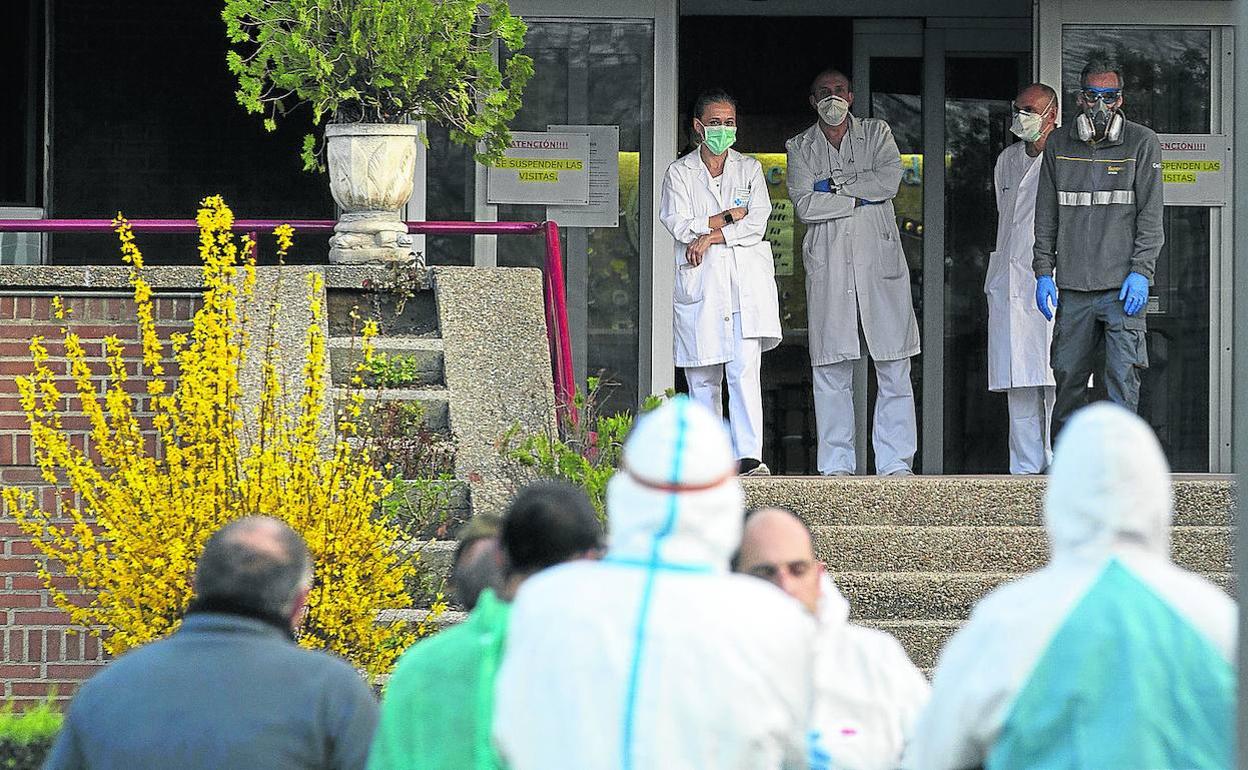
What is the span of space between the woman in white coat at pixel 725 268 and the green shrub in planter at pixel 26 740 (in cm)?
475

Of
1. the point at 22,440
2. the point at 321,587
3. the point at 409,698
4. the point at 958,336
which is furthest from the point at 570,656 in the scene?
the point at 958,336

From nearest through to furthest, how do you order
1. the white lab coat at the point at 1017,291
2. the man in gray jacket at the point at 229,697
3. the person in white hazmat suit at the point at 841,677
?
Answer: the man in gray jacket at the point at 229,697 → the person in white hazmat suit at the point at 841,677 → the white lab coat at the point at 1017,291

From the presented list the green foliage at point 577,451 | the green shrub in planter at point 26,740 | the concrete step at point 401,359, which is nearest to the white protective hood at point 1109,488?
the green shrub in planter at point 26,740

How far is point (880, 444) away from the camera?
421 inches

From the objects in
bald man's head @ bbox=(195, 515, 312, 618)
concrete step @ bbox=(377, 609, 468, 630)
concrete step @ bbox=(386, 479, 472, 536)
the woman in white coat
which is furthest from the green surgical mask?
bald man's head @ bbox=(195, 515, 312, 618)

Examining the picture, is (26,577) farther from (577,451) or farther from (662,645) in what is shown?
(662,645)

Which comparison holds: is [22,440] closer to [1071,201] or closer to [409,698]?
[409,698]

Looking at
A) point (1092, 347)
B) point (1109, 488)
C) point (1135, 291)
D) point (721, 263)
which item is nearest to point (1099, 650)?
point (1109, 488)

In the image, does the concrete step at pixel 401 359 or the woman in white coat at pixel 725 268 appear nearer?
the concrete step at pixel 401 359

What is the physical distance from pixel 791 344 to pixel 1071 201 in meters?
3.82

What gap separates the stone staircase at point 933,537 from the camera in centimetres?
743

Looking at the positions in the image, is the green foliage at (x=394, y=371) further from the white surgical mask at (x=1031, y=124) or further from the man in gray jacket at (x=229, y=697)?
the man in gray jacket at (x=229, y=697)

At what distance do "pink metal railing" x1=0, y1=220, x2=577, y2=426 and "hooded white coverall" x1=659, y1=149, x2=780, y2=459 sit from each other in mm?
1080

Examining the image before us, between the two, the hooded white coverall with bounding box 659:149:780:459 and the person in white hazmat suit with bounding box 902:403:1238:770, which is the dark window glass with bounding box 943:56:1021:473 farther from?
the person in white hazmat suit with bounding box 902:403:1238:770
